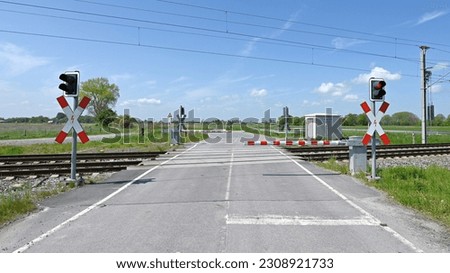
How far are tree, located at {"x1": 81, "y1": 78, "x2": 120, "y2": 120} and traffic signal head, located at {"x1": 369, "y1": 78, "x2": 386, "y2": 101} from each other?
87.7m

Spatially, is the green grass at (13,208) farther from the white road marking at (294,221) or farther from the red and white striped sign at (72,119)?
the white road marking at (294,221)

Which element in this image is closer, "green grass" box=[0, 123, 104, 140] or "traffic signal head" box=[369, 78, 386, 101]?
"traffic signal head" box=[369, 78, 386, 101]

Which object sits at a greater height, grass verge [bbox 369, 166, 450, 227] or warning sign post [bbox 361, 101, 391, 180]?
warning sign post [bbox 361, 101, 391, 180]

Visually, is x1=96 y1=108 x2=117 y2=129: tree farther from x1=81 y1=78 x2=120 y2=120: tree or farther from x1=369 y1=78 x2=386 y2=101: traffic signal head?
x1=369 y1=78 x2=386 y2=101: traffic signal head

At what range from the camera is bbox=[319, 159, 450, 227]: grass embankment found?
6.89m

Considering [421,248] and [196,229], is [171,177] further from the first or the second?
[421,248]

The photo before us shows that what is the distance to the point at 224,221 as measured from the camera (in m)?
5.96

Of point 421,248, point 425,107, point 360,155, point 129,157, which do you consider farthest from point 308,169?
point 425,107

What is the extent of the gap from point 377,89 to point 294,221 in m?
6.54

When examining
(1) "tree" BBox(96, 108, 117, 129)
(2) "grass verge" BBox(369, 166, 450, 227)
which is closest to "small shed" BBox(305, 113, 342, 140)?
(2) "grass verge" BBox(369, 166, 450, 227)

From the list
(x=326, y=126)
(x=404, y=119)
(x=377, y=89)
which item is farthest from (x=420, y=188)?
(x=404, y=119)

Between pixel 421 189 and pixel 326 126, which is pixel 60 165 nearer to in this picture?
pixel 421 189

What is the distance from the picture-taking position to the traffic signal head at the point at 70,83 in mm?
9922

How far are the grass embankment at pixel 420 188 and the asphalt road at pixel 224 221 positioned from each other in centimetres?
38
